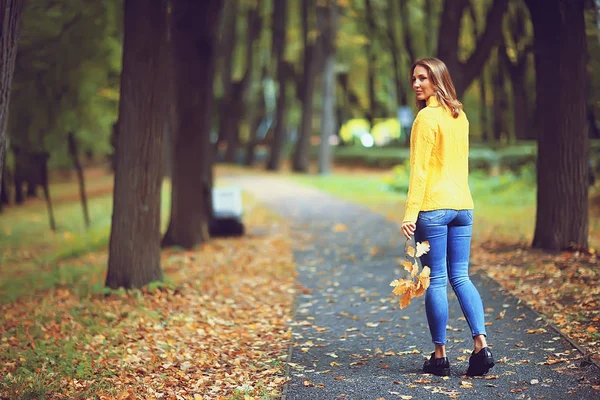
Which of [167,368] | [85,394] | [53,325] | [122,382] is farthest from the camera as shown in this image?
[53,325]

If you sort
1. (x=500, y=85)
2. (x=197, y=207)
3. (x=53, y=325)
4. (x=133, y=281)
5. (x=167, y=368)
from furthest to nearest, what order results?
1. (x=500, y=85)
2. (x=197, y=207)
3. (x=133, y=281)
4. (x=53, y=325)
5. (x=167, y=368)

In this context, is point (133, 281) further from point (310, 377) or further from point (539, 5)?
point (539, 5)

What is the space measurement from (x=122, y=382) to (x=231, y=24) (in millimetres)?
33683

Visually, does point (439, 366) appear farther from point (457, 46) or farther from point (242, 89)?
point (242, 89)

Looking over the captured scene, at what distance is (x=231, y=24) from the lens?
3794 cm

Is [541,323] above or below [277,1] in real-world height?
below

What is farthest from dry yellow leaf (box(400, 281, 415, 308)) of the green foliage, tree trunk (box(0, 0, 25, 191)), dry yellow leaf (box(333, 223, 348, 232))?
the green foliage

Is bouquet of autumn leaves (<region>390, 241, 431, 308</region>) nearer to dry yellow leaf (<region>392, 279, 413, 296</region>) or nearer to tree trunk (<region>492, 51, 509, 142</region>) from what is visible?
dry yellow leaf (<region>392, 279, 413, 296</region>)

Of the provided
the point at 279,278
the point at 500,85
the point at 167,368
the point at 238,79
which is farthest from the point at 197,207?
the point at 238,79

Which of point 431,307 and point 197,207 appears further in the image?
point 197,207

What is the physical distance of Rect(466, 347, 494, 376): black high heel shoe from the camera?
5.39 metres

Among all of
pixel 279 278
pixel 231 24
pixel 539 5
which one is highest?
pixel 231 24

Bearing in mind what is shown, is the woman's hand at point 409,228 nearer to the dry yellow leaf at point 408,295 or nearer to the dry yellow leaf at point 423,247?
the dry yellow leaf at point 423,247

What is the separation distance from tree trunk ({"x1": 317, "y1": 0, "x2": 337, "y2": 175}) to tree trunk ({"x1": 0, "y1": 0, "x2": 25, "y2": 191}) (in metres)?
27.4
